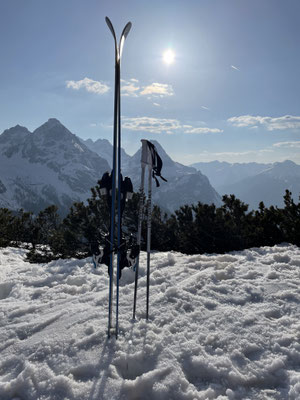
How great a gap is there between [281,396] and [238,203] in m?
8.23

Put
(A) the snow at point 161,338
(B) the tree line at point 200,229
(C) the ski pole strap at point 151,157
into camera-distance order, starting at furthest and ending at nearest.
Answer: (B) the tree line at point 200,229
(C) the ski pole strap at point 151,157
(A) the snow at point 161,338

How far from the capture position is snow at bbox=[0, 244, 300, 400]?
299 centimetres

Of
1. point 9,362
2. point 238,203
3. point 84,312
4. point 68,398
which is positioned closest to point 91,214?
point 238,203

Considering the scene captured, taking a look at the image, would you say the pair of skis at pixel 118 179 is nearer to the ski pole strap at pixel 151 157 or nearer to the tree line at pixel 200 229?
the ski pole strap at pixel 151 157

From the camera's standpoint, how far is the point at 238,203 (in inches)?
418

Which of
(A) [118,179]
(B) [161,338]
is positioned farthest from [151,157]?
(B) [161,338]

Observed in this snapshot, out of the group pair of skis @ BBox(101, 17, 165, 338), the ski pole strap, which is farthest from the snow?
the ski pole strap

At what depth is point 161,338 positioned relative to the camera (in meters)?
3.79

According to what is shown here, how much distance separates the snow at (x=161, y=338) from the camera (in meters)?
2.99

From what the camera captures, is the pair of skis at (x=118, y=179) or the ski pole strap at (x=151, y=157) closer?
the pair of skis at (x=118, y=179)

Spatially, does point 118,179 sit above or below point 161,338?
above

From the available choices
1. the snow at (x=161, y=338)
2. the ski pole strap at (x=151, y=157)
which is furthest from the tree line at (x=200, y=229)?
the ski pole strap at (x=151, y=157)

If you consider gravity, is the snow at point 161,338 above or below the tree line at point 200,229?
below

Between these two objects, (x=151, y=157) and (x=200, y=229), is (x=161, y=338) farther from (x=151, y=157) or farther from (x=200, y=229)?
(x=200, y=229)
